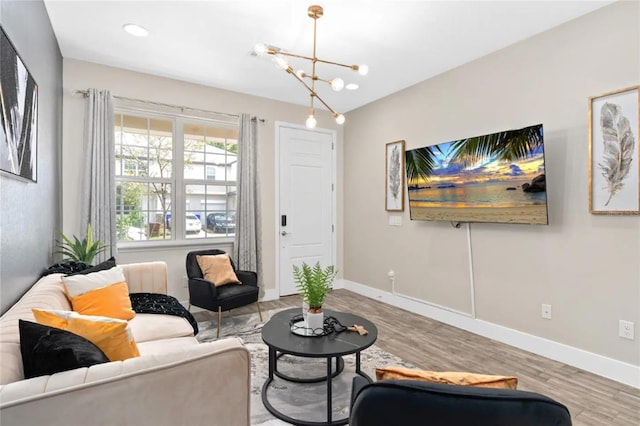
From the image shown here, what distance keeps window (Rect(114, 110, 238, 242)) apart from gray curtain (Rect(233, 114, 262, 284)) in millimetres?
175

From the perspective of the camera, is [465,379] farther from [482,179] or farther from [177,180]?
[177,180]

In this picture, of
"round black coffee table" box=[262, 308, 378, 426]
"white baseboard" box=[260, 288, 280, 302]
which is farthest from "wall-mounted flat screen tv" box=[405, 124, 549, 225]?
"white baseboard" box=[260, 288, 280, 302]

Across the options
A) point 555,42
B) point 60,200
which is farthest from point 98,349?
point 555,42

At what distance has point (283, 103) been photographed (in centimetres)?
486

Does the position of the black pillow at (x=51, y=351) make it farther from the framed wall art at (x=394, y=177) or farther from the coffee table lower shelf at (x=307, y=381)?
the framed wall art at (x=394, y=177)

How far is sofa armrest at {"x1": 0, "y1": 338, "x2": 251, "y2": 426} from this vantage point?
3.13 feet

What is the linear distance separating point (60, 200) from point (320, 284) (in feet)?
9.82

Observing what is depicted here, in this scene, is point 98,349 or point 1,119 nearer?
point 98,349

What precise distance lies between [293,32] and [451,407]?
10.1 ft

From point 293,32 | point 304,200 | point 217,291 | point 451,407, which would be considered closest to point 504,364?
point 451,407

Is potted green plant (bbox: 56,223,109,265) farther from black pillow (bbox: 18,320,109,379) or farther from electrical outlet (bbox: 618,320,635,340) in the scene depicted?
electrical outlet (bbox: 618,320,635,340)

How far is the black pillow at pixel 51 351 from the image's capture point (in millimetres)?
1096

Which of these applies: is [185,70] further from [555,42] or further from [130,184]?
[555,42]

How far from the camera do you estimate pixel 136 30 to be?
9.71ft
